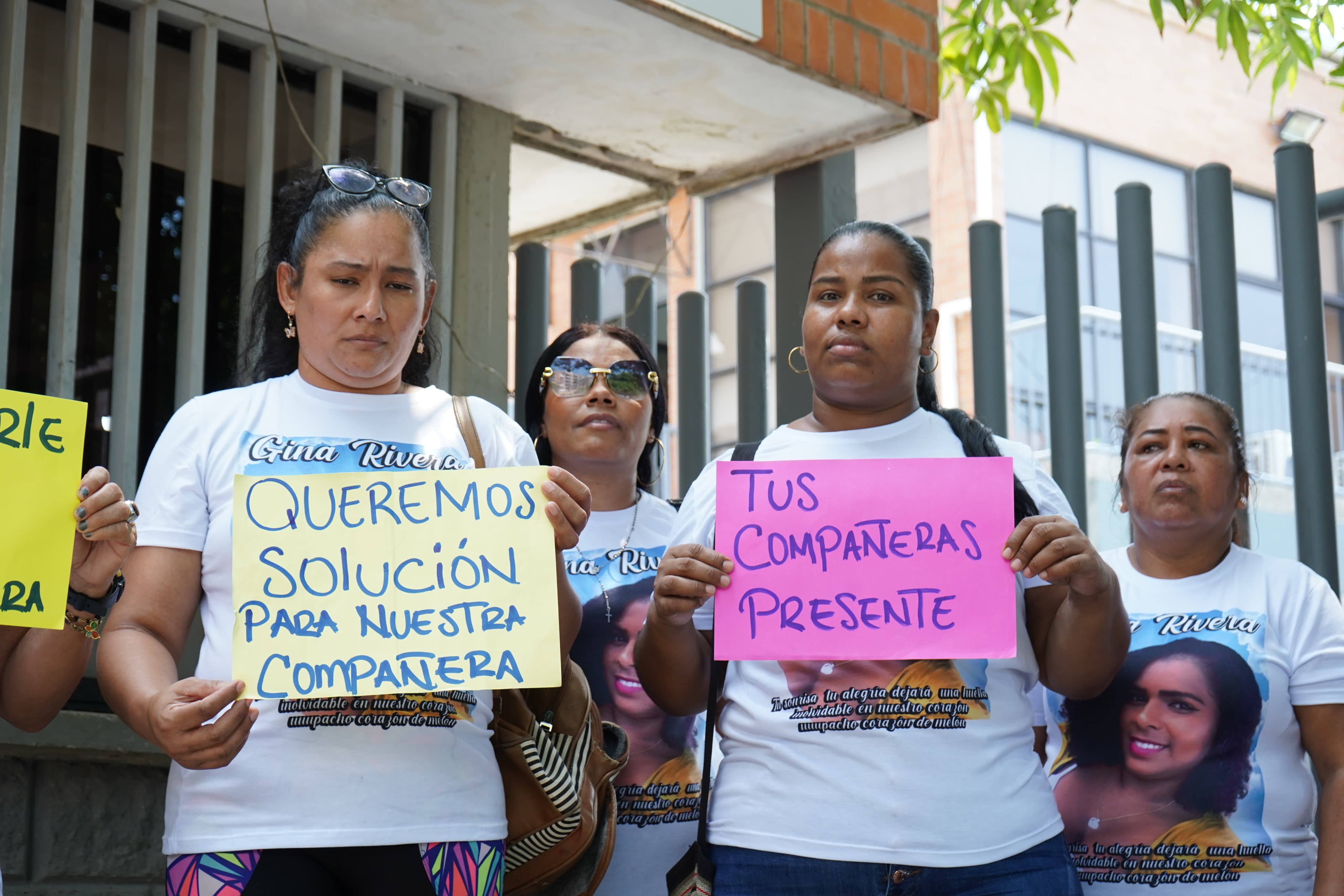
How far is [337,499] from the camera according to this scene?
2418 millimetres

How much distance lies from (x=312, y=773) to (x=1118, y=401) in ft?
35.1

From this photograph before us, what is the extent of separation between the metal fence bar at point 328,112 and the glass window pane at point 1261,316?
1194cm

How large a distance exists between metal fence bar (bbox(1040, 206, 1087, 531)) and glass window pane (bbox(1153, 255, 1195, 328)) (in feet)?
31.2

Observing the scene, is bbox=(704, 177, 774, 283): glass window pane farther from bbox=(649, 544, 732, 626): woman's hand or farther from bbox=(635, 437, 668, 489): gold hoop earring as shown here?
bbox=(649, 544, 732, 626): woman's hand

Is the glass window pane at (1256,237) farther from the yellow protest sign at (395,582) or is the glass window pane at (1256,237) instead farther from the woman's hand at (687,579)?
the yellow protest sign at (395,582)

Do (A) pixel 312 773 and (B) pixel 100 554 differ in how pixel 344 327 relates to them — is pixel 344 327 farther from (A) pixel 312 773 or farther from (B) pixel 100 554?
(A) pixel 312 773

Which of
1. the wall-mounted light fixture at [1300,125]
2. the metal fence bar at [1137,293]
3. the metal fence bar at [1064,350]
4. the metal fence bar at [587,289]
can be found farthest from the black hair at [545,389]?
the wall-mounted light fixture at [1300,125]

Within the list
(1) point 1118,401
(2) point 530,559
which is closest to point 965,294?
(1) point 1118,401

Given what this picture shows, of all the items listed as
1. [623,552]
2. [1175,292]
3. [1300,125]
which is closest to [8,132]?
[623,552]

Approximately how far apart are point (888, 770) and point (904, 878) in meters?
0.17

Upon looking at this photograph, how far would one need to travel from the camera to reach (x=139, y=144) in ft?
14.3

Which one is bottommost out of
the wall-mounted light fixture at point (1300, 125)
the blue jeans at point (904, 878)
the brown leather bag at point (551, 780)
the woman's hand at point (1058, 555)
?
the blue jeans at point (904, 878)

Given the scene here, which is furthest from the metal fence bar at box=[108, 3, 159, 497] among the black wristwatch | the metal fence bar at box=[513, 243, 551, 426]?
the black wristwatch

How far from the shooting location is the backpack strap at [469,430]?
2600 millimetres
